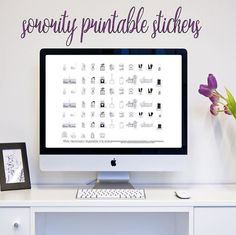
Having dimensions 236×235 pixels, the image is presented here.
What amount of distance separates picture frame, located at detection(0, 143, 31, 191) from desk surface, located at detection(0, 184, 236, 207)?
1.7 inches

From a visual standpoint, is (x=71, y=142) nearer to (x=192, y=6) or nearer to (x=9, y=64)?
(x=9, y=64)

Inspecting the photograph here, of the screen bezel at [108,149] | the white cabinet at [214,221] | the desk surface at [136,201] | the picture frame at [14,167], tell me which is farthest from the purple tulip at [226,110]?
the picture frame at [14,167]

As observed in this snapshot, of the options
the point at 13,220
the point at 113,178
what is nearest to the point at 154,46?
the point at 113,178

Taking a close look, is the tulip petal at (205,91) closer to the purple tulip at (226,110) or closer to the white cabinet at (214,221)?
the purple tulip at (226,110)

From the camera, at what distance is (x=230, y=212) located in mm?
1402

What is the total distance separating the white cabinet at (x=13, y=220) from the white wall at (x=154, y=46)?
1.37 feet

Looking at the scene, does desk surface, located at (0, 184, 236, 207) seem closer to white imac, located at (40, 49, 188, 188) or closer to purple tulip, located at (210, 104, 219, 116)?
white imac, located at (40, 49, 188, 188)

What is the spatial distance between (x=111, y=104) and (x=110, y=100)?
2cm

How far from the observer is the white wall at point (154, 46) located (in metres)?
1.81

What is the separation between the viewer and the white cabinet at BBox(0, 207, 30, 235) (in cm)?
140

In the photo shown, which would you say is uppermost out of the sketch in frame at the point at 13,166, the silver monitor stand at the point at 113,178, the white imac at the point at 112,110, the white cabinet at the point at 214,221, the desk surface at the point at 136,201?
the white imac at the point at 112,110

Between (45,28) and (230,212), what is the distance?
1236mm

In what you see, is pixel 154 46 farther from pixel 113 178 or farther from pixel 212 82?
pixel 113 178

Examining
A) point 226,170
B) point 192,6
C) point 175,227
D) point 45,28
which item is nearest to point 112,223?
point 175,227
